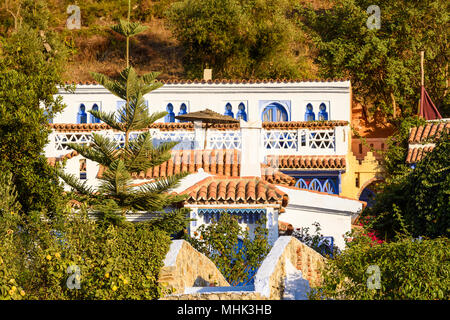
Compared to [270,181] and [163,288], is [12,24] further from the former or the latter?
[163,288]

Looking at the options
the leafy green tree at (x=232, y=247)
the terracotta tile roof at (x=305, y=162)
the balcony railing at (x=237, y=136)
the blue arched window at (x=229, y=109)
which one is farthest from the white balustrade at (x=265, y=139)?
the leafy green tree at (x=232, y=247)

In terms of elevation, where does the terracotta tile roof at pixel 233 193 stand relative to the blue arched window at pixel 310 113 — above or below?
below

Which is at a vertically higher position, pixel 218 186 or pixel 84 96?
pixel 84 96

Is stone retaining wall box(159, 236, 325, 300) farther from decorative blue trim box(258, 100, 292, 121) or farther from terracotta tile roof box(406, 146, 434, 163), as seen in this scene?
decorative blue trim box(258, 100, 292, 121)

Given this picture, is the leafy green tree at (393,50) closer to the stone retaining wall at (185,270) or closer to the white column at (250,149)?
the white column at (250,149)

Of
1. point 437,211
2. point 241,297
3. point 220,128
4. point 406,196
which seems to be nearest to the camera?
point 241,297

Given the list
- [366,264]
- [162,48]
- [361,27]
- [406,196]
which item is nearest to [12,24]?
[162,48]

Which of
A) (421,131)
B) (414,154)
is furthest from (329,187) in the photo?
(421,131)
